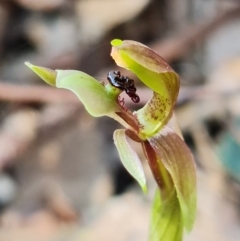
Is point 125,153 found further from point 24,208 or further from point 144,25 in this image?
point 144,25

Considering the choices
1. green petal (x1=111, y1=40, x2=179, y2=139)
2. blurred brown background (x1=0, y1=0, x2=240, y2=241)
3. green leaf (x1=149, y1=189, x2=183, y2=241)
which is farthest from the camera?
blurred brown background (x1=0, y1=0, x2=240, y2=241)

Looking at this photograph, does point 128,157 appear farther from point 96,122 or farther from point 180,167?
point 96,122

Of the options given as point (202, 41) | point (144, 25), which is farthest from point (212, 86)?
point (144, 25)

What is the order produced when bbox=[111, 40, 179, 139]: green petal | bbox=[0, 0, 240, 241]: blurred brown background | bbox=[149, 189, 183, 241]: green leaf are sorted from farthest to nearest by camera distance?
bbox=[0, 0, 240, 241]: blurred brown background, bbox=[149, 189, 183, 241]: green leaf, bbox=[111, 40, 179, 139]: green petal

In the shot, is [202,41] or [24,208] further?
[202,41]

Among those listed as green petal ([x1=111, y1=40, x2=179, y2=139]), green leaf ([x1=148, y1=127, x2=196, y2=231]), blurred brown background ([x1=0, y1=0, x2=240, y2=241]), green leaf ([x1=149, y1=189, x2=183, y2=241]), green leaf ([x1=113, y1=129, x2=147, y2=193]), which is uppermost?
green petal ([x1=111, y1=40, x2=179, y2=139])

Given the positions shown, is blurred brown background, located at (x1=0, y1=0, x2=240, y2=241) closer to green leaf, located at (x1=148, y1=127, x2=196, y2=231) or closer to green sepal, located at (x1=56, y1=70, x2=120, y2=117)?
green leaf, located at (x1=148, y1=127, x2=196, y2=231)

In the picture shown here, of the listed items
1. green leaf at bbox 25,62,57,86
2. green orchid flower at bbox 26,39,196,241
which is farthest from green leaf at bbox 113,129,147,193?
green leaf at bbox 25,62,57,86

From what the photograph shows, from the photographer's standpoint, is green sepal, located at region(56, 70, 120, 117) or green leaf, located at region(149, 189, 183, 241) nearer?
green sepal, located at region(56, 70, 120, 117)
